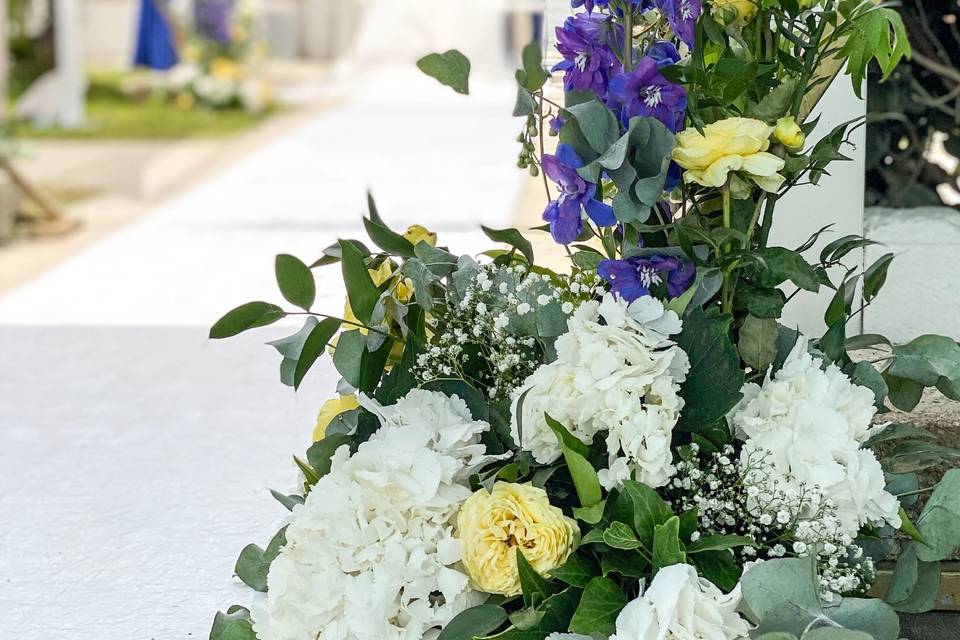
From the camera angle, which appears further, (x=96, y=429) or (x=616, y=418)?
(x=96, y=429)

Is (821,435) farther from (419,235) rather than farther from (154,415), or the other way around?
(154,415)

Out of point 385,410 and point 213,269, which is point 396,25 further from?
point 385,410

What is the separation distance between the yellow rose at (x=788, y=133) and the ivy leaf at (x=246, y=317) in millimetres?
436

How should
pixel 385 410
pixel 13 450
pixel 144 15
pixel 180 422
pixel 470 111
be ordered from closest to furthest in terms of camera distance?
pixel 385 410 < pixel 13 450 < pixel 180 422 < pixel 470 111 < pixel 144 15

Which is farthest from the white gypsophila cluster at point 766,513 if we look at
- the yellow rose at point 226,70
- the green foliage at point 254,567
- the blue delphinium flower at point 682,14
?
the yellow rose at point 226,70

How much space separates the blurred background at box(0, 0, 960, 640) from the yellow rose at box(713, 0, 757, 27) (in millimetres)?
295

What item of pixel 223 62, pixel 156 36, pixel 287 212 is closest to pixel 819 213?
pixel 287 212

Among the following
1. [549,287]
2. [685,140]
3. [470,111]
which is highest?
[685,140]

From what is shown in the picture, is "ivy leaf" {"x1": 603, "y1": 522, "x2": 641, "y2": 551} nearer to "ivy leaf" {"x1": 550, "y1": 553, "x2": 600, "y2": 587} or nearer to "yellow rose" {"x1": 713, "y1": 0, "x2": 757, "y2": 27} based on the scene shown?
"ivy leaf" {"x1": 550, "y1": 553, "x2": 600, "y2": 587}

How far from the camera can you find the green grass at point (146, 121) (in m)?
7.57

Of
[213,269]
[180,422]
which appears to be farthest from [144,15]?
[180,422]

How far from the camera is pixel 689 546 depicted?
3.29 ft

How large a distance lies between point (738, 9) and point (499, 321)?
32 cm

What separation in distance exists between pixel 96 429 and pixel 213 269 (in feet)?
3.95
